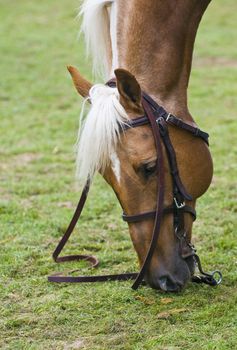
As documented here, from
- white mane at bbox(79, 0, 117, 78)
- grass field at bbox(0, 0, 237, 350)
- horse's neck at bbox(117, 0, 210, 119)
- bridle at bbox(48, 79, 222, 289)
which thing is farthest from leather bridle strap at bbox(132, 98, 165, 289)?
white mane at bbox(79, 0, 117, 78)

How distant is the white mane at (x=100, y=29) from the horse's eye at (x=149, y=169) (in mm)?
630

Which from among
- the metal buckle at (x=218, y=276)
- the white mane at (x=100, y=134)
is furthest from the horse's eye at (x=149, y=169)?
the metal buckle at (x=218, y=276)

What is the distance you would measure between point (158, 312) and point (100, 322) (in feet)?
0.98

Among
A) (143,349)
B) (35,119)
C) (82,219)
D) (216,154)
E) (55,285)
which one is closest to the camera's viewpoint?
(143,349)

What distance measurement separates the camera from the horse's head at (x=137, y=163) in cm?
355

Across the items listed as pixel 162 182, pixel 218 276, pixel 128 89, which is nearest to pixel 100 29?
pixel 128 89

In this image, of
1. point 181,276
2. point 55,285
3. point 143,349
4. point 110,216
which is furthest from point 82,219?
point 143,349

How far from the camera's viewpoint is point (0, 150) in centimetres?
745

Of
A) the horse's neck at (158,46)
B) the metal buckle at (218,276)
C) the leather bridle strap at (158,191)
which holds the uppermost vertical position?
the horse's neck at (158,46)

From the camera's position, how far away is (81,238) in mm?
5141

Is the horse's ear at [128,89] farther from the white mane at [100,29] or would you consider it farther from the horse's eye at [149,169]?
the white mane at [100,29]

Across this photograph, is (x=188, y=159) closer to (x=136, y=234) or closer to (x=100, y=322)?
(x=136, y=234)

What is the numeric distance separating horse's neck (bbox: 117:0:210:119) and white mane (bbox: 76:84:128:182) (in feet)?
1.05

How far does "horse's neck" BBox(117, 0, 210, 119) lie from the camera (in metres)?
3.89
